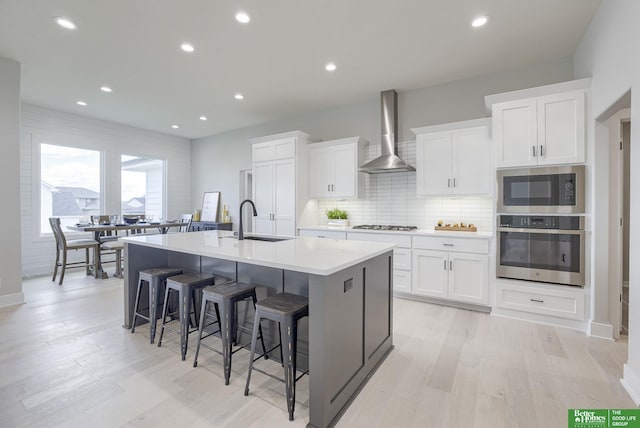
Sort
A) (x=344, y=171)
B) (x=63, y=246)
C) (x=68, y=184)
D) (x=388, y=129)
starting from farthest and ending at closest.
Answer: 1. (x=68, y=184)
2. (x=63, y=246)
3. (x=344, y=171)
4. (x=388, y=129)

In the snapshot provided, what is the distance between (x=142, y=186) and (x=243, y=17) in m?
5.62

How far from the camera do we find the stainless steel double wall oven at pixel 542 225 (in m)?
2.93

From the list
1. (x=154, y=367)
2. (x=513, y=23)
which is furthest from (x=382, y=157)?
(x=154, y=367)

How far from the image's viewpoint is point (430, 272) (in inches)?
146

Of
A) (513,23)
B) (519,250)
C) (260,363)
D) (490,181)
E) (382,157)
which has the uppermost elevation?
(513,23)

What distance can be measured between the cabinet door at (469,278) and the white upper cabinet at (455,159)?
827 mm

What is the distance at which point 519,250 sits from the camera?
3.20m

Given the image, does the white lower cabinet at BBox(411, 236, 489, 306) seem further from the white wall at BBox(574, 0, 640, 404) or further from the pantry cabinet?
the pantry cabinet

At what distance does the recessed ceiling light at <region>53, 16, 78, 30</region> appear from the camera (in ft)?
9.12

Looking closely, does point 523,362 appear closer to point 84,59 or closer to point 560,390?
point 560,390

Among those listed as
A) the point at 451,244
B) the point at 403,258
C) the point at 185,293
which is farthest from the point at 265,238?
the point at 451,244

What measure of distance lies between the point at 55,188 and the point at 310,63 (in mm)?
5398

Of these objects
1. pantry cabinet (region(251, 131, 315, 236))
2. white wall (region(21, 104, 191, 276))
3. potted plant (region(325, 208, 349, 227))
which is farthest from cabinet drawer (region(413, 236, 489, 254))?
white wall (region(21, 104, 191, 276))

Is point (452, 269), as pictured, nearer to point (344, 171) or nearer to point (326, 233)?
point (326, 233)
